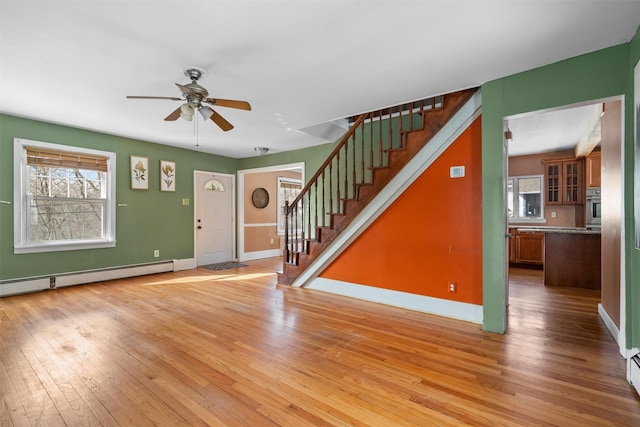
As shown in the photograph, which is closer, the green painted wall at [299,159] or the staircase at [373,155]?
the staircase at [373,155]

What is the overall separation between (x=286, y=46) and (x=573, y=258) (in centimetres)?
512

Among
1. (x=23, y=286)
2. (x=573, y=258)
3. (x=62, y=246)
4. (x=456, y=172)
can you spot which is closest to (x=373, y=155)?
(x=456, y=172)

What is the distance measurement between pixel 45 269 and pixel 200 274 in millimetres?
2231

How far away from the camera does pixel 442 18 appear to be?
2039 mm

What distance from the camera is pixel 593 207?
5.43 metres

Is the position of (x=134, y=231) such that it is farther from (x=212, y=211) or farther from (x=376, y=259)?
(x=376, y=259)

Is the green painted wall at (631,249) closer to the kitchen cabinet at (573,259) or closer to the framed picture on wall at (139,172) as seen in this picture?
the kitchen cabinet at (573,259)

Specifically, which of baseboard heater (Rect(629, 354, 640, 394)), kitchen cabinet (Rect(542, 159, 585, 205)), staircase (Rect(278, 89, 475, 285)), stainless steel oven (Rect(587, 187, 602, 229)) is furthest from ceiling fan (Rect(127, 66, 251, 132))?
kitchen cabinet (Rect(542, 159, 585, 205))

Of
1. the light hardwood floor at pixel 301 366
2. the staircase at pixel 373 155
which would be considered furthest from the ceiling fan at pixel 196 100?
the light hardwood floor at pixel 301 366

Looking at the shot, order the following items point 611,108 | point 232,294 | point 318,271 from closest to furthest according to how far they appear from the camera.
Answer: point 611,108, point 232,294, point 318,271

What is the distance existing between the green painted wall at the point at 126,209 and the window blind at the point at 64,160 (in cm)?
17

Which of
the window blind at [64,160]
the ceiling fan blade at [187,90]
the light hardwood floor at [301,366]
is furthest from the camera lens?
the window blind at [64,160]

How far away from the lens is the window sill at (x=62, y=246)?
422cm

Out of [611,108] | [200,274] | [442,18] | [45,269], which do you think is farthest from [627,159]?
[45,269]
